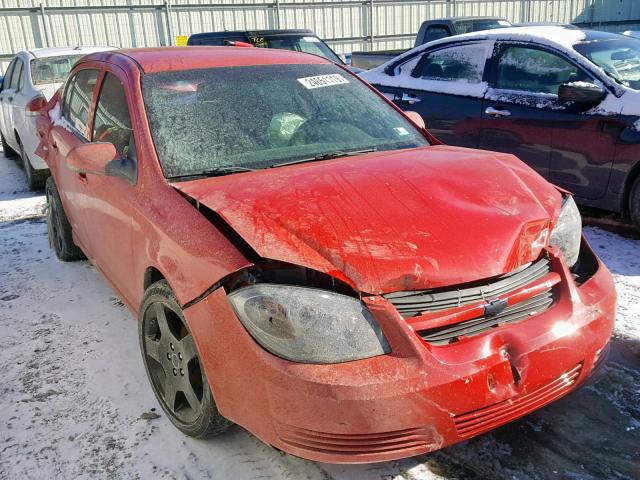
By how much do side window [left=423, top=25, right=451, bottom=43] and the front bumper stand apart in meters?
8.64

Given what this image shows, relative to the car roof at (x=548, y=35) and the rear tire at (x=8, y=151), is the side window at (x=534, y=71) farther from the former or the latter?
the rear tire at (x=8, y=151)

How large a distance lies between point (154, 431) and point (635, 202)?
3.75m

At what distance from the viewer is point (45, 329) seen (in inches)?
140

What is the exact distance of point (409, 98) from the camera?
19.4ft

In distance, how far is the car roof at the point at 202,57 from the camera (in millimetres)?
3094

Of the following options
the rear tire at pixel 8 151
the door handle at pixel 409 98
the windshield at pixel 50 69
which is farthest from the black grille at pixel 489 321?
the rear tire at pixel 8 151

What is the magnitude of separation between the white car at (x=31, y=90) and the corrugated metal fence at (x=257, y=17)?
1074cm

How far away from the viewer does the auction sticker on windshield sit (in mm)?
3258

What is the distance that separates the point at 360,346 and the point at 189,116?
1510 millimetres

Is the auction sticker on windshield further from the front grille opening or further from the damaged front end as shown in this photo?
the front grille opening

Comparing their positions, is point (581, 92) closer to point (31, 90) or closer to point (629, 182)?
point (629, 182)

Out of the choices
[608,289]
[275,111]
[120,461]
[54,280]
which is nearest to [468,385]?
[608,289]

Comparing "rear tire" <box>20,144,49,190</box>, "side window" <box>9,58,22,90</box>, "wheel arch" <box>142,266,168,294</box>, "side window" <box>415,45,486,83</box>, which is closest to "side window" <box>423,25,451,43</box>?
"side window" <box>415,45,486,83</box>

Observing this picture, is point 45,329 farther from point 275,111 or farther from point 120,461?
point 275,111
